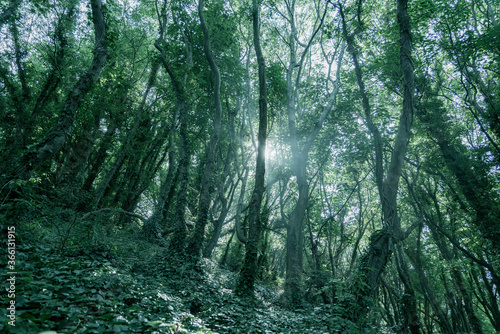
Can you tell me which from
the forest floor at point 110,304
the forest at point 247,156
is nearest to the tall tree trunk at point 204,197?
the forest at point 247,156

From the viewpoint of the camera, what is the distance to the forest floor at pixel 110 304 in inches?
117

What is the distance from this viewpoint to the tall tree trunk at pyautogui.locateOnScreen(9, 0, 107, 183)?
5555 millimetres

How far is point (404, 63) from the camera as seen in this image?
7430mm

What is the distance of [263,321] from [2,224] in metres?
5.80

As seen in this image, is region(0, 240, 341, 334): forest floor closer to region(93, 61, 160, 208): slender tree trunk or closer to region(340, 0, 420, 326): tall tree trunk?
region(340, 0, 420, 326): tall tree trunk

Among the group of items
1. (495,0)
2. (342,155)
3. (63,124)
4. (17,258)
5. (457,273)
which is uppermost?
(495,0)

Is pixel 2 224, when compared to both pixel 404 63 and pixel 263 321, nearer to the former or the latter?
pixel 263 321

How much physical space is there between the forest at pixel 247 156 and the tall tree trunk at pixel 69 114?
0.13ft

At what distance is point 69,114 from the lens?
20.9ft

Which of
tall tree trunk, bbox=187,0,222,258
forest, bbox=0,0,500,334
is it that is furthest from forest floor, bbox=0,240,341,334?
tall tree trunk, bbox=187,0,222,258

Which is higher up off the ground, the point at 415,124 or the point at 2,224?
the point at 415,124

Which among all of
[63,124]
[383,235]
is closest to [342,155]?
[383,235]

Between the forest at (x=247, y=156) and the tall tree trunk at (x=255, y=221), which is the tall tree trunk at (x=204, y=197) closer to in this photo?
the forest at (x=247, y=156)

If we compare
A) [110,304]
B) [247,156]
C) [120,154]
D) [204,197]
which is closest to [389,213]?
[110,304]
